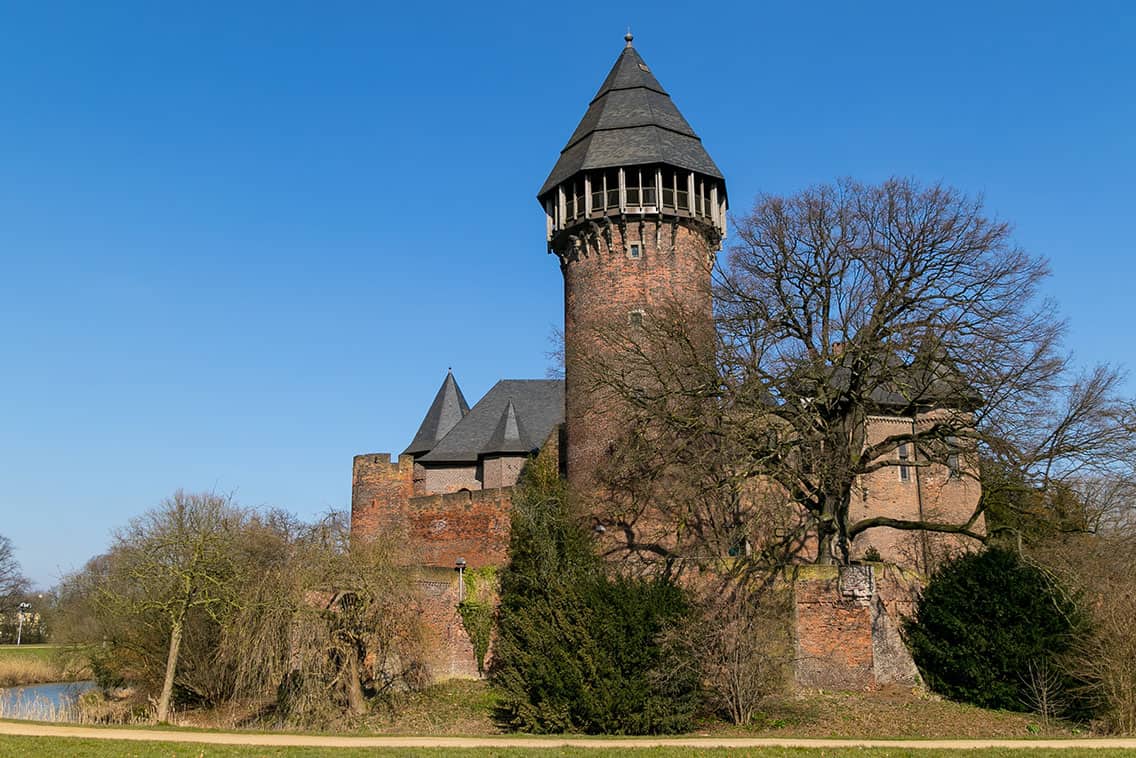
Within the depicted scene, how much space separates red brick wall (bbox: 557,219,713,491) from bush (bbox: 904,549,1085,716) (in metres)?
8.08

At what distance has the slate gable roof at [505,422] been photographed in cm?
3183

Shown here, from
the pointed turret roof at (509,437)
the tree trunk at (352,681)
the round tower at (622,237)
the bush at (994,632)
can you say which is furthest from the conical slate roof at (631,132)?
the tree trunk at (352,681)

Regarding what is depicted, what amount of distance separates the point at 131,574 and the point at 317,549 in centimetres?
400

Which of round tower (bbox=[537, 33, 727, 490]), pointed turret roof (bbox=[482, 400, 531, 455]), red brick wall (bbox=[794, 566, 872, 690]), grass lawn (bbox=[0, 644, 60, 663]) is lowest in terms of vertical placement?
grass lawn (bbox=[0, 644, 60, 663])

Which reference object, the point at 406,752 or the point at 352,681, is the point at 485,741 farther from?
the point at 352,681

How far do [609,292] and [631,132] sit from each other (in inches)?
175

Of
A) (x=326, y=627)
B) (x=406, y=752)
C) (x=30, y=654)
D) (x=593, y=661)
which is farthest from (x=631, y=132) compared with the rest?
(x=30, y=654)

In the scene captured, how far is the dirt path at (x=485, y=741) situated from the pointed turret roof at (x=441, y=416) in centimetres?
1868

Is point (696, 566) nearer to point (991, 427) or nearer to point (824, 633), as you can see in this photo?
point (824, 633)

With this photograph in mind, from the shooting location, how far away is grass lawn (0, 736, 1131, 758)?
1277cm

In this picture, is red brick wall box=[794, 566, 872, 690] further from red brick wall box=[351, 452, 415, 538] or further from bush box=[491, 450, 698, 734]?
red brick wall box=[351, 452, 415, 538]

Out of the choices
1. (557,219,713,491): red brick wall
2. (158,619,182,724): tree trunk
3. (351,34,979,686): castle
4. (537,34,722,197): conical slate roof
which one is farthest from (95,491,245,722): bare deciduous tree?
(537,34,722,197): conical slate roof

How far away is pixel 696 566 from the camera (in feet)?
67.4

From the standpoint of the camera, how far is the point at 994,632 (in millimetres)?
18797
